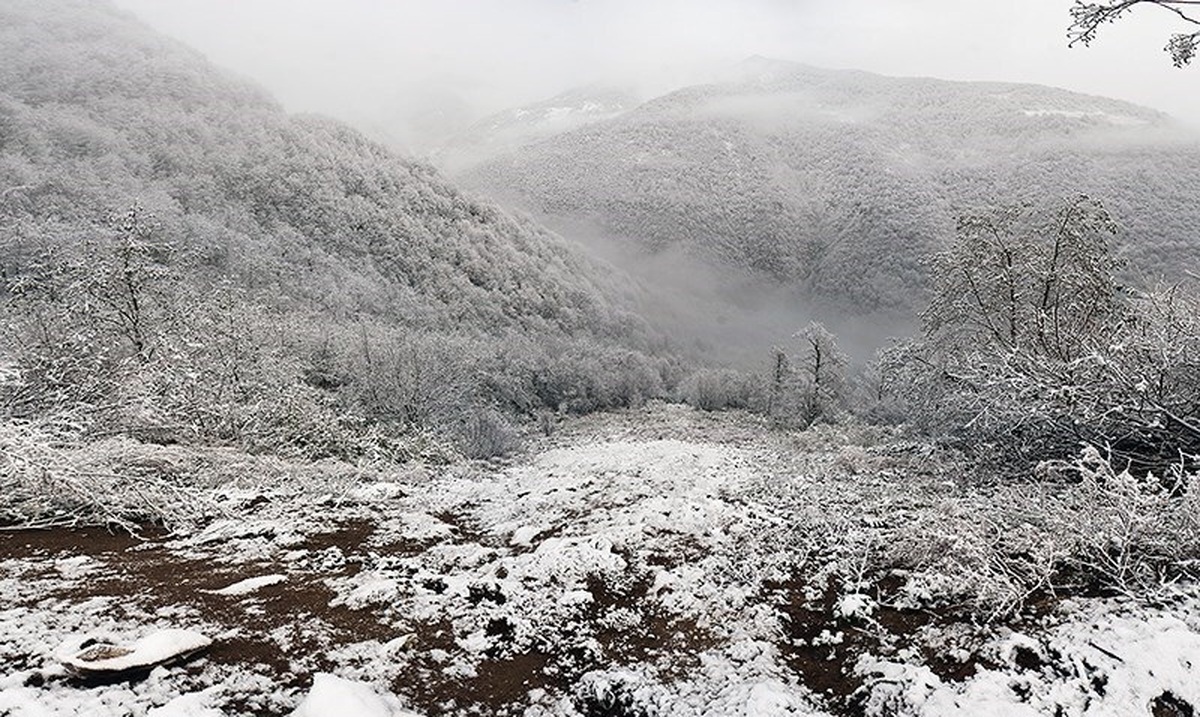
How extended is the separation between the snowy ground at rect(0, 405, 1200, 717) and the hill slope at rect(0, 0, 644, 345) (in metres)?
32.9

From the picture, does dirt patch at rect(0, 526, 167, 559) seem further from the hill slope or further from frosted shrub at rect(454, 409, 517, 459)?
the hill slope

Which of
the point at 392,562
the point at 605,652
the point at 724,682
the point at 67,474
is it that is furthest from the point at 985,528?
the point at 67,474

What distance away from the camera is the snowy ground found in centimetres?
272

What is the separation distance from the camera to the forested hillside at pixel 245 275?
39.4ft

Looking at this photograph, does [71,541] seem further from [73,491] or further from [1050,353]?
[1050,353]

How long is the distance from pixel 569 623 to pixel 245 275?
4322 centimetres

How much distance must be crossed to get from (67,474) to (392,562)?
3041 millimetres

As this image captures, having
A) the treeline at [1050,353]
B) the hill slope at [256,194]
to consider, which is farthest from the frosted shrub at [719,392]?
the treeline at [1050,353]

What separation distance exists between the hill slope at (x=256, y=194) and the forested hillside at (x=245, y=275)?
0.85ft

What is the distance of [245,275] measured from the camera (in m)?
40.0

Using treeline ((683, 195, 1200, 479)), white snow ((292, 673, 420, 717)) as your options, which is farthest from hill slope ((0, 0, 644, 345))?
white snow ((292, 673, 420, 717))

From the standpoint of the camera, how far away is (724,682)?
3084 millimetres

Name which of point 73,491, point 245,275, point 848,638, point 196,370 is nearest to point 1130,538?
point 848,638

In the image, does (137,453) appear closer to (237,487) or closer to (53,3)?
(237,487)
